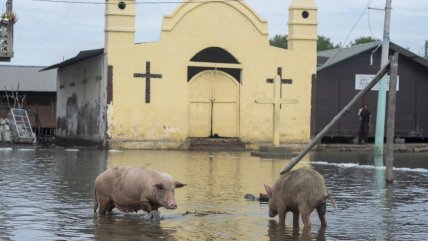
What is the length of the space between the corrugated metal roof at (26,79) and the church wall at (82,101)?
6.42 meters

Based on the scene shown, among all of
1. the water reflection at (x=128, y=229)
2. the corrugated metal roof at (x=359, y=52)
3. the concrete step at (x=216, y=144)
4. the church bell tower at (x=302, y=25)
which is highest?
the church bell tower at (x=302, y=25)

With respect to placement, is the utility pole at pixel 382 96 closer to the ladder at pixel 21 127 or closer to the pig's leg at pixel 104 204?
the ladder at pixel 21 127

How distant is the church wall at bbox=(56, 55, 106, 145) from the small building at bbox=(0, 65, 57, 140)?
473 centimetres

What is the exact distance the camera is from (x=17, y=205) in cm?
1351

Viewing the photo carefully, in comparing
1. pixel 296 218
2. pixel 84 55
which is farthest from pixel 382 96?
pixel 296 218

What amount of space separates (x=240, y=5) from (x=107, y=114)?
25.4 feet

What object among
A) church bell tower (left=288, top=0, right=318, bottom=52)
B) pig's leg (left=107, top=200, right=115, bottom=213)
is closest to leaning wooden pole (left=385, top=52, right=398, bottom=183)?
pig's leg (left=107, top=200, right=115, bottom=213)

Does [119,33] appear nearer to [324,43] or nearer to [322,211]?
[322,211]

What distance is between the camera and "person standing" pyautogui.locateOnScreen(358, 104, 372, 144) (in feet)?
126

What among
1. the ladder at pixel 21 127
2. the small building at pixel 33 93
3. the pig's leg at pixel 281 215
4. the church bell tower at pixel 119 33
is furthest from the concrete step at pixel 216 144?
the pig's leg at pixel 281 215

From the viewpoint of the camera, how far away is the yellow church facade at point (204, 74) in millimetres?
35031

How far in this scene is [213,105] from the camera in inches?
1467

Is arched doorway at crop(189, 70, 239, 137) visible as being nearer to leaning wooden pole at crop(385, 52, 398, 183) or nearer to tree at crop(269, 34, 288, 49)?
leaning wooden pole at crop(385, 52, 398, 183)

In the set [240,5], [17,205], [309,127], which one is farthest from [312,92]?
[17,205]
